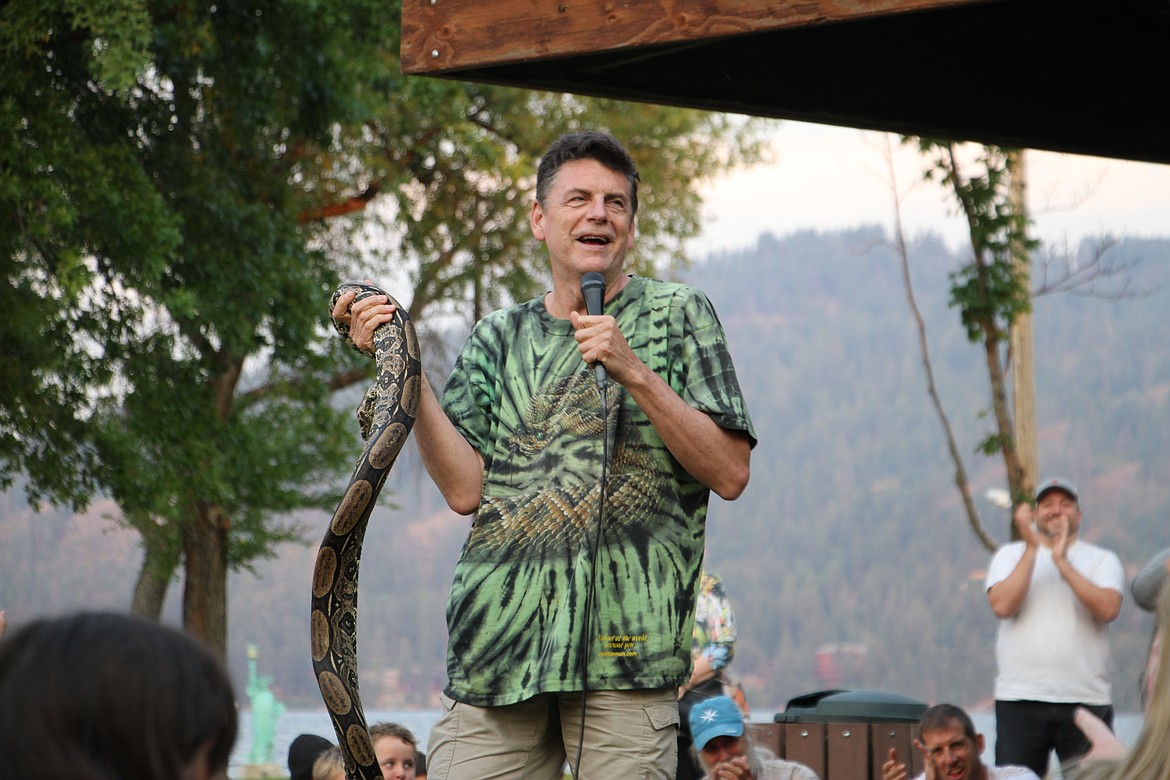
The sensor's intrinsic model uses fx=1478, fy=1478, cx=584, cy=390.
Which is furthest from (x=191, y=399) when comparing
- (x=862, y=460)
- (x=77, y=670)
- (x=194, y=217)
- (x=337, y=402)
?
(x=862, y=460)

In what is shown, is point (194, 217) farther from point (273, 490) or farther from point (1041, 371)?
point (1041, 371)

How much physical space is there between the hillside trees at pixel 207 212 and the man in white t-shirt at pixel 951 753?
7977mm

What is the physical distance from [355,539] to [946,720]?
138 inches

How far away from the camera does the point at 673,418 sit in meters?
3.73

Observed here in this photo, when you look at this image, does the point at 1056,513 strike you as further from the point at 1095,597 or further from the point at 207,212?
the point at 207,212

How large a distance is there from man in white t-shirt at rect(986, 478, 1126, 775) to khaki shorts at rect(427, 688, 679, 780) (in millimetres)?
4215

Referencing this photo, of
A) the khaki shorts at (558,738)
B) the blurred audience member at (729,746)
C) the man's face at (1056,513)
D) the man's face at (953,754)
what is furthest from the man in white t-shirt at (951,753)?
the khaki shorts at (558,738)

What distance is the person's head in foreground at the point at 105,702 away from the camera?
5.52 feet

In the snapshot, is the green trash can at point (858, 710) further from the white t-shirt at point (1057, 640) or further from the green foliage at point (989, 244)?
the green foliage at point (989, 244)

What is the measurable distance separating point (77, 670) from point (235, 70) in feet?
47.5

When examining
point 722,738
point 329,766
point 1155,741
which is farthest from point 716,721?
point 1155,741

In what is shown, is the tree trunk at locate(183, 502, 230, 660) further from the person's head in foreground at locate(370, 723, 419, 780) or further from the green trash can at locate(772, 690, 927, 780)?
the green trash can at locate(772, 690, 927, 780)

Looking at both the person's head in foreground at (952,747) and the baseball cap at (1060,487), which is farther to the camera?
the baseball cap at (1060,487)

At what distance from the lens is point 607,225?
159 inches
